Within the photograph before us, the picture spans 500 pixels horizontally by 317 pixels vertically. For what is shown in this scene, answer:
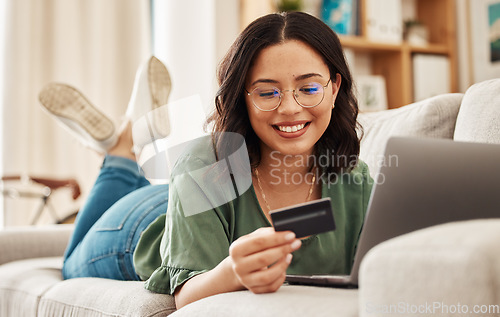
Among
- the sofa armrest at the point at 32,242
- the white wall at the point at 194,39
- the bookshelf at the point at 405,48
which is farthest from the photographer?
the bookshelf at the point at 405,48

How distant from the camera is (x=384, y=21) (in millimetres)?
3076

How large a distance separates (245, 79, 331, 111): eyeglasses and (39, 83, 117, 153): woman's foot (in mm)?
829

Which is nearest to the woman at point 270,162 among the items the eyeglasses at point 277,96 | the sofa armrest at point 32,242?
the eyeglasses at point 277,96

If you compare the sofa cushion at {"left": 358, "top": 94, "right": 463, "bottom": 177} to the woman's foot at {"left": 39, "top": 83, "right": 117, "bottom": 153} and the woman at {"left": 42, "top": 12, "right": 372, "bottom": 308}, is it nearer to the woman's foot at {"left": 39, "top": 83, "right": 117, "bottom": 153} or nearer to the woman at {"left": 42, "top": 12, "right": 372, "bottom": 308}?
the woman at {"left": 42, "top": 12, "right": 372, "bottom": 308}

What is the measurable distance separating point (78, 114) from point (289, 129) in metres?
0.97

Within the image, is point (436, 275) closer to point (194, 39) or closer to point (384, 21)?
point (194, 39)

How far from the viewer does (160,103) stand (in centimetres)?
174

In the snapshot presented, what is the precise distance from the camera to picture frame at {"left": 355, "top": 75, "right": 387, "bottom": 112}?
3029 mm

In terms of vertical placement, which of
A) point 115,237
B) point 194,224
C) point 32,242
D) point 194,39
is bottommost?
point 32,242

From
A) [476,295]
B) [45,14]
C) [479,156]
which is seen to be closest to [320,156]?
[479,156]

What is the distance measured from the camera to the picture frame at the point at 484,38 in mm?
3039

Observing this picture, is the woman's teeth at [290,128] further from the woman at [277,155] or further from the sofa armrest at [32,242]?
the sofa armrest at [32,242]

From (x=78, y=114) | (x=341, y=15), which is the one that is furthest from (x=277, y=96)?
(x=341, y=15)

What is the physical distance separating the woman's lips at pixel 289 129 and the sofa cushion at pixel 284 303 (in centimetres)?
32
